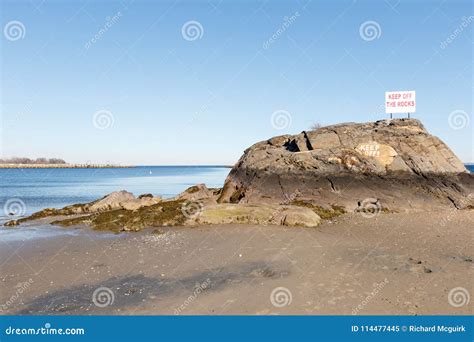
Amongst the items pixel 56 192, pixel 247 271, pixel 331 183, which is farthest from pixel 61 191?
pixel 247 271

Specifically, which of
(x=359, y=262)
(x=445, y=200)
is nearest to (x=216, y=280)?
(x=359, y=262)

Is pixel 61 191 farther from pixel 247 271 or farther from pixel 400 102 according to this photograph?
pixel 247 271

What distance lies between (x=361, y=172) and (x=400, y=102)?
9.66m

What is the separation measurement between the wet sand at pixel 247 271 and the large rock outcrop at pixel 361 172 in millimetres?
5790

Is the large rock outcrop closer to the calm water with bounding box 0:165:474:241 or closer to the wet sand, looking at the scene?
the wet sand

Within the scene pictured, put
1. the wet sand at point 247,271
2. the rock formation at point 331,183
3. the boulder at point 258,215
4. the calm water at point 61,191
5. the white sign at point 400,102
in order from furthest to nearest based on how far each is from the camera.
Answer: the calm water at point 61,191 < the white sign at point 400,102 < the rock formation at point 331,183 < the boulder at point 258,215 < the wet sand at point 247,271

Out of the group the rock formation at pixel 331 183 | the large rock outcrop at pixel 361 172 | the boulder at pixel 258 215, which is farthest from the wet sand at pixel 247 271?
the large rock outcrop at pixel 361 172

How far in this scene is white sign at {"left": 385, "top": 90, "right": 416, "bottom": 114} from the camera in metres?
32.2

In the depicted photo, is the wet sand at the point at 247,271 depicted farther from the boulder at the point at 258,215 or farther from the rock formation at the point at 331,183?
the rock formation at the point at 331,183

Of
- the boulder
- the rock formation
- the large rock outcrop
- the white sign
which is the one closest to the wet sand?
the boulder

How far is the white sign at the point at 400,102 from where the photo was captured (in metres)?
32.2

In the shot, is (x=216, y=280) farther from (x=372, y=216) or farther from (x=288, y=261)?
(x=372, y=216)

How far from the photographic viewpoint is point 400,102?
32469mm

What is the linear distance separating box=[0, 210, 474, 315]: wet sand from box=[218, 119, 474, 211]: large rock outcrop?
5790mm
